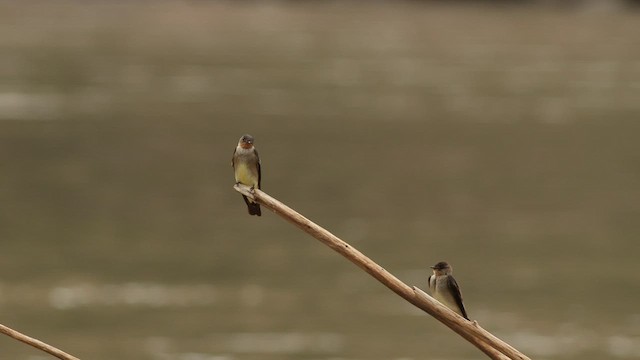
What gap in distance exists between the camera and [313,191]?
1923 cm

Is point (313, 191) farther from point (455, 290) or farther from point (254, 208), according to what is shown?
point (455, 290)

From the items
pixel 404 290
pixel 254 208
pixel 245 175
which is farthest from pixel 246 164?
pixel 404 290

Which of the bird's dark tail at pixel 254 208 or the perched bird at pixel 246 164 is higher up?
the perched bird at pixel 246 164

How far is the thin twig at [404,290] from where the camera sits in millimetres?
4734

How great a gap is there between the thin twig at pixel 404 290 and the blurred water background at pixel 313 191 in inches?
284

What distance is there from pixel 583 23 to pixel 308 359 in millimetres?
30604

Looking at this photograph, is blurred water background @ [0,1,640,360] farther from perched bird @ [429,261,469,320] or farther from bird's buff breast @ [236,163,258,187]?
perched bird @ [429,261,469,320]

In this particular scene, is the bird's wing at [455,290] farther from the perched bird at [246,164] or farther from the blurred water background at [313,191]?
the blurred water background at [313,191]

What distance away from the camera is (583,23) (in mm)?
41844

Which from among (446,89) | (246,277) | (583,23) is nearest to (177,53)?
(446,89)

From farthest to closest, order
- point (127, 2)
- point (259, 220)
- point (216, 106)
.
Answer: point (127, 2) < point (216, 106) < point (259, 220)

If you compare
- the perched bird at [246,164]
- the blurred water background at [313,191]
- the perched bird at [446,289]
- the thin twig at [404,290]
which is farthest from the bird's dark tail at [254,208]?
the blurred water background at [313,191]

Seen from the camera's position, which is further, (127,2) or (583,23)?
(127,2)

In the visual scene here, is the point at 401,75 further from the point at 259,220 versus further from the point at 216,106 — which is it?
the point at 259,220
